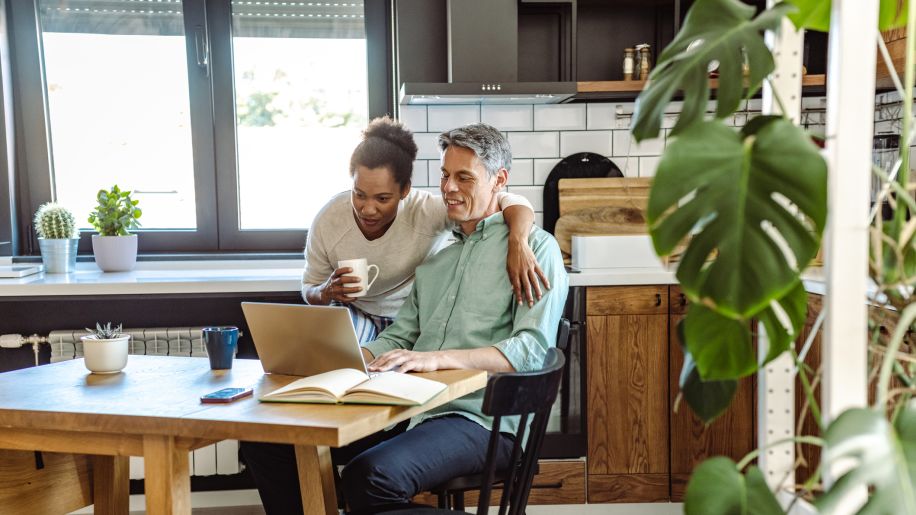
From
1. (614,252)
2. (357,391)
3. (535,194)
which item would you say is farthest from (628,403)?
(357,391)

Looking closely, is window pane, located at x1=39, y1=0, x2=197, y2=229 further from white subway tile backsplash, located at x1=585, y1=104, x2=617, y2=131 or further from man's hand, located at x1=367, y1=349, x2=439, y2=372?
man's hand, located at x1=367, y1=349, x2=439, y2=372

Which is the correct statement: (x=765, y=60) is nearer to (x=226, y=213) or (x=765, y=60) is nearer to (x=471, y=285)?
(x=471, y=285)

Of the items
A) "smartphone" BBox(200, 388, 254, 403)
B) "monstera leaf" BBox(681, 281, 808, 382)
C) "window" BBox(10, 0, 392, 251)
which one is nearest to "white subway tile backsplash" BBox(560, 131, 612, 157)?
"window" BBox(10, 0, 392, 251)

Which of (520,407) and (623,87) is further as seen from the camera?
(623,87)

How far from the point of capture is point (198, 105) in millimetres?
3695

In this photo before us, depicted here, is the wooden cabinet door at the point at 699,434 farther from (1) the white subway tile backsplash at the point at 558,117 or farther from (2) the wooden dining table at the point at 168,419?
(2) the wooden dining table at the point at 168,419

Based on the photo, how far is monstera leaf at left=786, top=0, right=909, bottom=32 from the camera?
4.29ft

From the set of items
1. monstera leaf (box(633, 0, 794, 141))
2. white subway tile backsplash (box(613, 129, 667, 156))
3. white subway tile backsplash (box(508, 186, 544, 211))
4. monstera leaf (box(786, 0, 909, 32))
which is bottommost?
white subway tile backsplash (box(508, 186, 544, 211))

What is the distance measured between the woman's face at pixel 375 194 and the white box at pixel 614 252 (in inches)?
34.2

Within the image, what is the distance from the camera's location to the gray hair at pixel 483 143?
2.39m

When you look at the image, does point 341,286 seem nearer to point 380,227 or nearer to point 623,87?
point 380,227

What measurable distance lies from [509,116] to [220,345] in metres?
2.00

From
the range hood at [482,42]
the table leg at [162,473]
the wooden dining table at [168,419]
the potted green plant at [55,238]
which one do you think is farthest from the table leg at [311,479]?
the potted green plant at [55,238]

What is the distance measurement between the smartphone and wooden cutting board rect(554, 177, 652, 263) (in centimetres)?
200
